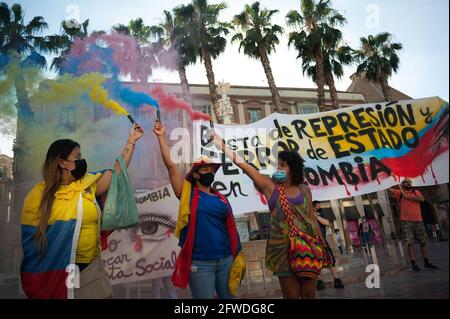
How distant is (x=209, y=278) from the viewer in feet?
9.64

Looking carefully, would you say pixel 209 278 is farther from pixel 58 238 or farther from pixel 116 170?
pixel 116 170

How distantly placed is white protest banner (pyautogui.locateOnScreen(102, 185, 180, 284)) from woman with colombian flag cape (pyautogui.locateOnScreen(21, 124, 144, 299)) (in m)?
1.63

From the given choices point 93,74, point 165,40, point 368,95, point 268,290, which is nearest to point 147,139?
point 93,74

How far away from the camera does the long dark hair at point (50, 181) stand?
3271 millimetres

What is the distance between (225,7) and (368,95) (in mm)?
18546

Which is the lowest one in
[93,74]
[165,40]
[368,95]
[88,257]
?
[88,257]

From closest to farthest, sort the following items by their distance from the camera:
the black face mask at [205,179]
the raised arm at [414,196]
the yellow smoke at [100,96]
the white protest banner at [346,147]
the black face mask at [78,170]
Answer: the black face mask at [205,179]
the black face mask at [78,170]
the yellow smoke at [100,96]
the white protest banner at [346,147]
the raised arm at [414,196]

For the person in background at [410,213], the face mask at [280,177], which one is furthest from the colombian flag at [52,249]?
the person in background at [410,213]

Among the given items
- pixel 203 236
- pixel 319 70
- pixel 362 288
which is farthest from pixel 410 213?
pixel 319 70

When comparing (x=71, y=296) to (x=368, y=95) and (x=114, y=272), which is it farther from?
(x=368, y=95)

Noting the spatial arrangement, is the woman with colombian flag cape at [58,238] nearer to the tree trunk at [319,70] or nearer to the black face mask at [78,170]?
the black face mask at [78,170]

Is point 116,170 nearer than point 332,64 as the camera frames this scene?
Yes

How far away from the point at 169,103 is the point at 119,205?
2069mm
